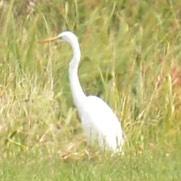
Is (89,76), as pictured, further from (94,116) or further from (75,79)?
(94,116)

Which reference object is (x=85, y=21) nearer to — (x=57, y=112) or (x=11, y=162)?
(x=57, y=112)

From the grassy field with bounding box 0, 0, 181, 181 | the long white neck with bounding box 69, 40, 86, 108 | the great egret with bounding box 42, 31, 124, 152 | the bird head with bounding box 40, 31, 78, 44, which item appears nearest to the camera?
the grassy field with bounding box 0, 0, 181, 181

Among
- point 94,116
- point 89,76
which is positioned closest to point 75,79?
point 94,116

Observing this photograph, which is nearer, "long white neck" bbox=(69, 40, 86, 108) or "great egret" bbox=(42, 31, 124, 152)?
"great egret" bbox=(42, 31, 124, 152)

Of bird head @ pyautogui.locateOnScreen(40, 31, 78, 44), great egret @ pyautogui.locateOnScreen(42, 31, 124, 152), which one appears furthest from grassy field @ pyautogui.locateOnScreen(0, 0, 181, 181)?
bird head @ pyautogui.locateOnScreen(40, 31, 78, 44)

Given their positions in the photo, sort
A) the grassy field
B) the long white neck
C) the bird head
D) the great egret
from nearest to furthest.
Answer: the grassy field
the great egret
the long white neck
the bird head

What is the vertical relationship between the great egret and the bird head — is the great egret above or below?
below

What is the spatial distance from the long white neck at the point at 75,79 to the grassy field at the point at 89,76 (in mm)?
196

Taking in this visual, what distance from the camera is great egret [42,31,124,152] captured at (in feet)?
28.5

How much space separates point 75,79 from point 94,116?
0.50 m

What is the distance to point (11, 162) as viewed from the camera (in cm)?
732

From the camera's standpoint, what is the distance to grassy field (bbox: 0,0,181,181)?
8539 mm

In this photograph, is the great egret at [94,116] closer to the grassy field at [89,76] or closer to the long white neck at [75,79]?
the long white neck at [75,79]

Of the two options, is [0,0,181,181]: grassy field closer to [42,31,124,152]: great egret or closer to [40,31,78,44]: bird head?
[42,31,124,152]: great egret
